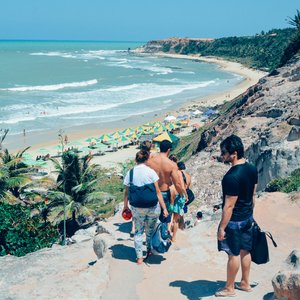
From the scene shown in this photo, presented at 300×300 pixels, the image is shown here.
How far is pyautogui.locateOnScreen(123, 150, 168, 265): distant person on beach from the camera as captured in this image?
18.9ft

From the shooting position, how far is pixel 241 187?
4.67 metres

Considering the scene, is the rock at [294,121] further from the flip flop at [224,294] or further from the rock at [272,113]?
the flip flop at [224,294]

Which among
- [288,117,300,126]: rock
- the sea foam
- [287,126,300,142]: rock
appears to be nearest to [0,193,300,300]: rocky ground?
Result: [287,126,300,142]: rock

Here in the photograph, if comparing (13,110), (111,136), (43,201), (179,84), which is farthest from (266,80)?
(179,84)

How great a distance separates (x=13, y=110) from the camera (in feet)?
130

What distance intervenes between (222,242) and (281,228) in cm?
291

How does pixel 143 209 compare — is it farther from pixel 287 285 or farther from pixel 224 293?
pixel 287 285

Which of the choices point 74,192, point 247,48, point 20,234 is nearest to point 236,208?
point 20,234

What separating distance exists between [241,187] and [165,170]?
1678 millimetres

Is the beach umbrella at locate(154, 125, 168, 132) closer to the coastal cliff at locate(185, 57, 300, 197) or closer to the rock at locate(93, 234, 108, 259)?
the coastal cliff at locate(185, 57, 300, 197)

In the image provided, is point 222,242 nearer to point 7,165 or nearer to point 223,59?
point 7,165

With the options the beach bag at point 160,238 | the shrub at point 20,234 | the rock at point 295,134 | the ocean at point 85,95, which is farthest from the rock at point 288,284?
the ocean at point 85,95

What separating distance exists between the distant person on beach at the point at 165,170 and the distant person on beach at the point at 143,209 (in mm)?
372

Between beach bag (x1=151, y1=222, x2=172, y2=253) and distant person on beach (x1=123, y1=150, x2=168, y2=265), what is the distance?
→ 7cm
